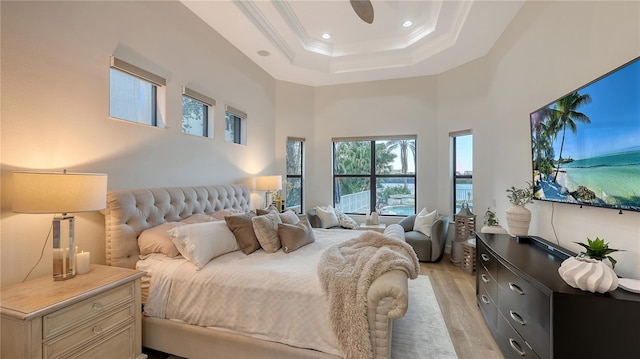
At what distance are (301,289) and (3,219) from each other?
6.28 ft

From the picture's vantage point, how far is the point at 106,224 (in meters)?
2.15

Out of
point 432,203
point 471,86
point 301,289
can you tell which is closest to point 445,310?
point 301,289

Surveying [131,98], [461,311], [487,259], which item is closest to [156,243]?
[131,98]

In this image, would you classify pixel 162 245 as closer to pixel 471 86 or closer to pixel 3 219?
pixel 3 219

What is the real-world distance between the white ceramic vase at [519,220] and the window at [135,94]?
12.3 ft

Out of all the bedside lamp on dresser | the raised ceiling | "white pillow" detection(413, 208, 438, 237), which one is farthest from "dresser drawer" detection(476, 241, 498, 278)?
the bedside lamp on dresser

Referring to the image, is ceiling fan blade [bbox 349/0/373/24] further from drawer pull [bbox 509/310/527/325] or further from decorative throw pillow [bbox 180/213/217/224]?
drawer pull [bbox 509/310/527/325]

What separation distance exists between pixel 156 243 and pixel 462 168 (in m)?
4.92

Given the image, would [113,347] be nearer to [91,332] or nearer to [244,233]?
[91,332]

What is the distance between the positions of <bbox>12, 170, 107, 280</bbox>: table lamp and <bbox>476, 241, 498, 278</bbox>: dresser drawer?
3109 millimetres

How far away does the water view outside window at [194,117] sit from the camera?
3.19 meters

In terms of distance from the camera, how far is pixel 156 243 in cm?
223

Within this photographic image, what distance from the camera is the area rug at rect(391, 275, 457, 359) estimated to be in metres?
2.21

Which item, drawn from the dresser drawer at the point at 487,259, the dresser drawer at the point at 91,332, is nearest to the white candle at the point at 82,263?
the dresser drawer at the point at 91,332
